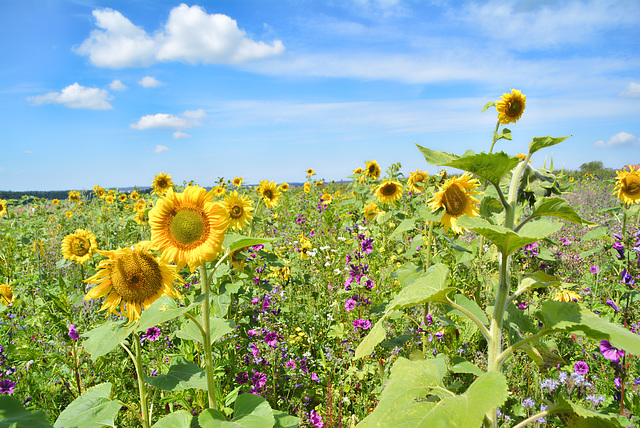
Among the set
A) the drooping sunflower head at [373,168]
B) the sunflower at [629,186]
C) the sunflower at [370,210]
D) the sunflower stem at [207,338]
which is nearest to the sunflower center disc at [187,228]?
the sunflower stem at [207,338]

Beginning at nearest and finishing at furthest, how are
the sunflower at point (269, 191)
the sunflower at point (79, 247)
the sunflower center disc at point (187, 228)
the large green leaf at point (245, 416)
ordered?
1. the large green leaf at point (245, 416)
2. the sunflower center disc at point (187, 228)
3. the sunflower at point (79, 247)
4. the sunflower at point (269, 191)

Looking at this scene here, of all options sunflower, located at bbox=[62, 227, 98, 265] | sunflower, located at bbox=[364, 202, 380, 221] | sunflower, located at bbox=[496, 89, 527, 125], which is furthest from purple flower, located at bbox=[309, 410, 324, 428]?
sunflower, located at bbox=[496, 89, 527, 125]

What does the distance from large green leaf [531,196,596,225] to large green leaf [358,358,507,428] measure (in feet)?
1.59

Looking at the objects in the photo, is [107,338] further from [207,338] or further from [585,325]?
[585,325]

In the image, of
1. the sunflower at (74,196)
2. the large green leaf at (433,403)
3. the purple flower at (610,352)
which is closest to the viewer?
the large green leaf at (433,403)

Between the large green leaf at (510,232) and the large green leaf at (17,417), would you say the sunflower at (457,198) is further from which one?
the large green leaf at (17,417)

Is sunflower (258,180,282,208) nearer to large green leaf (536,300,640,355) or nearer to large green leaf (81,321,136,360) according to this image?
large green leaf (81,321,136,360)

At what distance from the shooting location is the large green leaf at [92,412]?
1530 millimetres

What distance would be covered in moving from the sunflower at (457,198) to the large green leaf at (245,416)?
4.80 feet

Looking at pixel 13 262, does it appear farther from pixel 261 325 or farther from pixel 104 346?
pixel 104 346

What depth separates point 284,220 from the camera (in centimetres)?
767

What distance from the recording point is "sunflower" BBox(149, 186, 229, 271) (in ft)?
4.71

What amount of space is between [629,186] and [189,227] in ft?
15.6

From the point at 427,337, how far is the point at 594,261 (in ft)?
13.3
